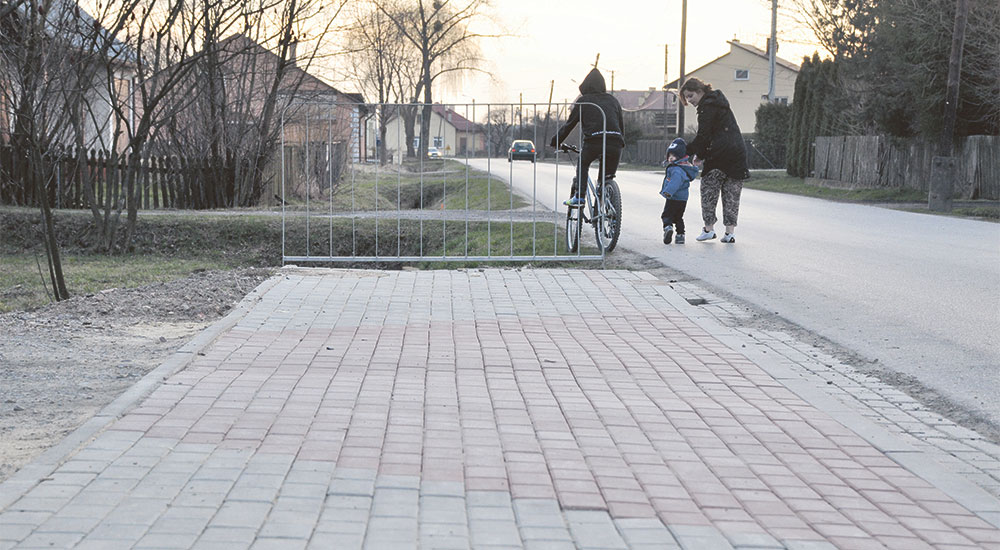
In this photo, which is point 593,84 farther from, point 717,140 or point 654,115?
point 654,115

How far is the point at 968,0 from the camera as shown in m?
23.1

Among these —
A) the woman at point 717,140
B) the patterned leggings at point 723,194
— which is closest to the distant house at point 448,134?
the woman at point 717,140

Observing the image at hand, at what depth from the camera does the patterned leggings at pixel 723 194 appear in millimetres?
12445

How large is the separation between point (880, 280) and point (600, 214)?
277 cm

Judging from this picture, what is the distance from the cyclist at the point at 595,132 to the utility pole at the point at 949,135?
1292 centimetres

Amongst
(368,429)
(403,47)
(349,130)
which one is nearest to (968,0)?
(349,130)

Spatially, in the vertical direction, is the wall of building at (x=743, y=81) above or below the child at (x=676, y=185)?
above

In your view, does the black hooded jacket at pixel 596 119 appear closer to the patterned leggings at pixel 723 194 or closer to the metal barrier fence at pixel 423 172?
the metal barrier fence at pixel 423 172

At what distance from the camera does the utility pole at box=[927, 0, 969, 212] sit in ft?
70.4

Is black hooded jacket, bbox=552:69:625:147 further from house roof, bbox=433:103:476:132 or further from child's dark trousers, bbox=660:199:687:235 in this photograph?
child's dark trousers, bbox=660:199:687:235

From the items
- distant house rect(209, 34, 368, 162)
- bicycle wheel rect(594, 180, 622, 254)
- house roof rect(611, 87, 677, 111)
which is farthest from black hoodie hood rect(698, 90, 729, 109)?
house roof rect(611, 87, 677, 111)

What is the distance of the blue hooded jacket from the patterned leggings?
1.00ft

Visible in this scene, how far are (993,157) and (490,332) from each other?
20327 millimetres

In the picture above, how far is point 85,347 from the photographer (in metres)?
6.42
